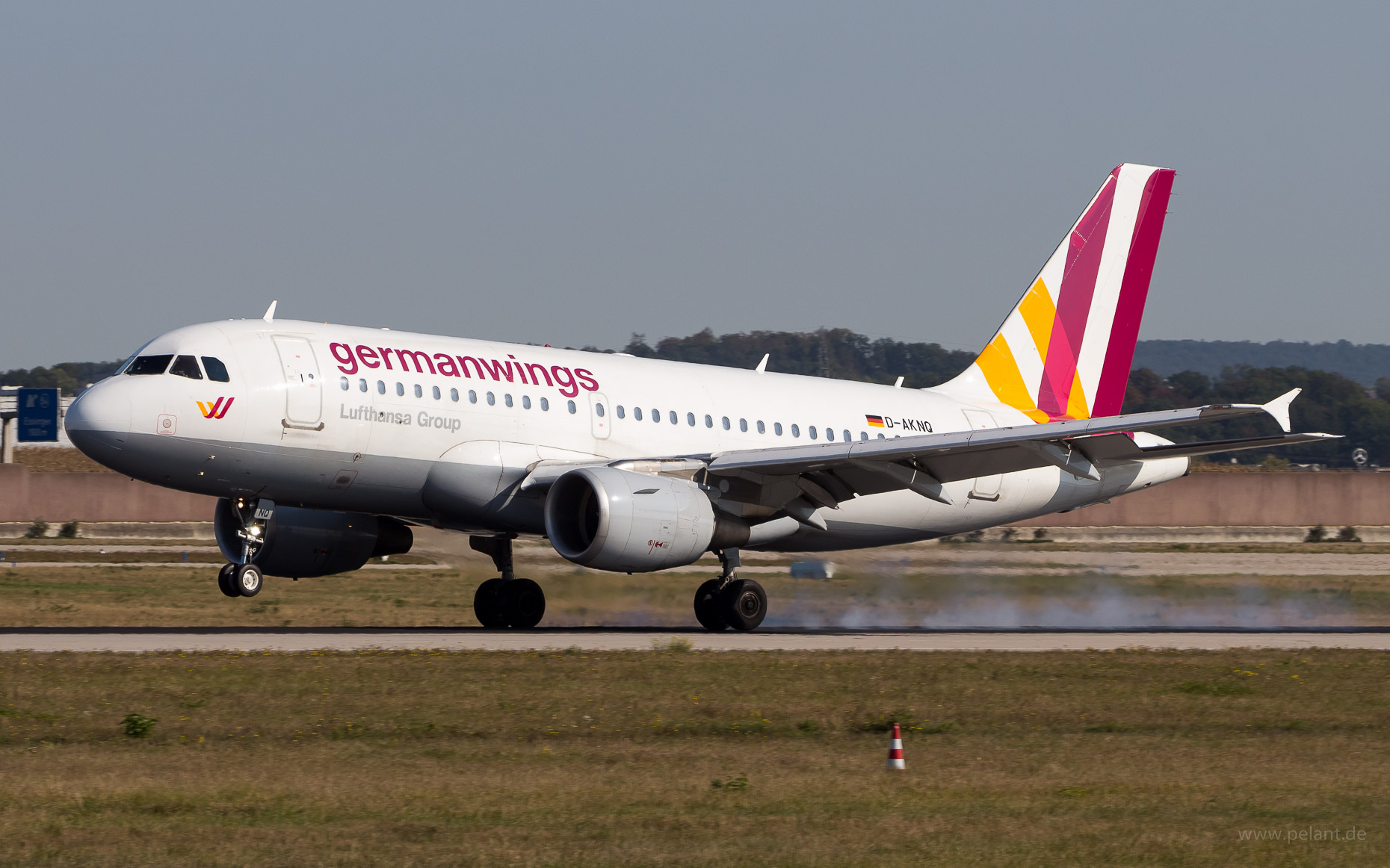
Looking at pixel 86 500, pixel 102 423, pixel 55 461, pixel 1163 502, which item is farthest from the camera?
pixel 55 461

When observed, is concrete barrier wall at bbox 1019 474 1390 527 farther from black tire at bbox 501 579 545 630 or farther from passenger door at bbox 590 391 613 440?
passenger door at bbox 590 391 613 440

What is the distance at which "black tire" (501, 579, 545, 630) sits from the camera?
28.6 meters

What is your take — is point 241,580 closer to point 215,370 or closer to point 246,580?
point 246,580

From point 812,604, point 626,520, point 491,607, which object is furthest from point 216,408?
point 812,604

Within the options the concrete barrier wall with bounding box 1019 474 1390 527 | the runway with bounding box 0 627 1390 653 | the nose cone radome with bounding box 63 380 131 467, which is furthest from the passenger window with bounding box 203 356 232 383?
the concrete barrier wall with bounding box 1019 474 1390 527

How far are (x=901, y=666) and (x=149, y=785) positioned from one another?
11332mm

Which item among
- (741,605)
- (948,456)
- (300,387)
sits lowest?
(741,605)

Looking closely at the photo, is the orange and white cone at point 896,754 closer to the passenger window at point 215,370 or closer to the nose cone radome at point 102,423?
the passenger window at point 215,370

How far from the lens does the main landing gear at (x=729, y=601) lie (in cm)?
2722

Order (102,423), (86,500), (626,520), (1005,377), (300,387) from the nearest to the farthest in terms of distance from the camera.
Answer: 1. (102,423)
2. (626,520)
3. (300,387)
4. (1005,377)
5. (86,500)

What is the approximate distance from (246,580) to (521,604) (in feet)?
→ 20.0

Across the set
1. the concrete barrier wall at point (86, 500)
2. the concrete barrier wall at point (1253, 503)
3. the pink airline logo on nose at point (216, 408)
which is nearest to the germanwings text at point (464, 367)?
the pink airline logo on nose at point (216, 408)

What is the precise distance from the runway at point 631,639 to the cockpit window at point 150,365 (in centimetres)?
399

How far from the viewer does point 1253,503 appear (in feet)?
254
